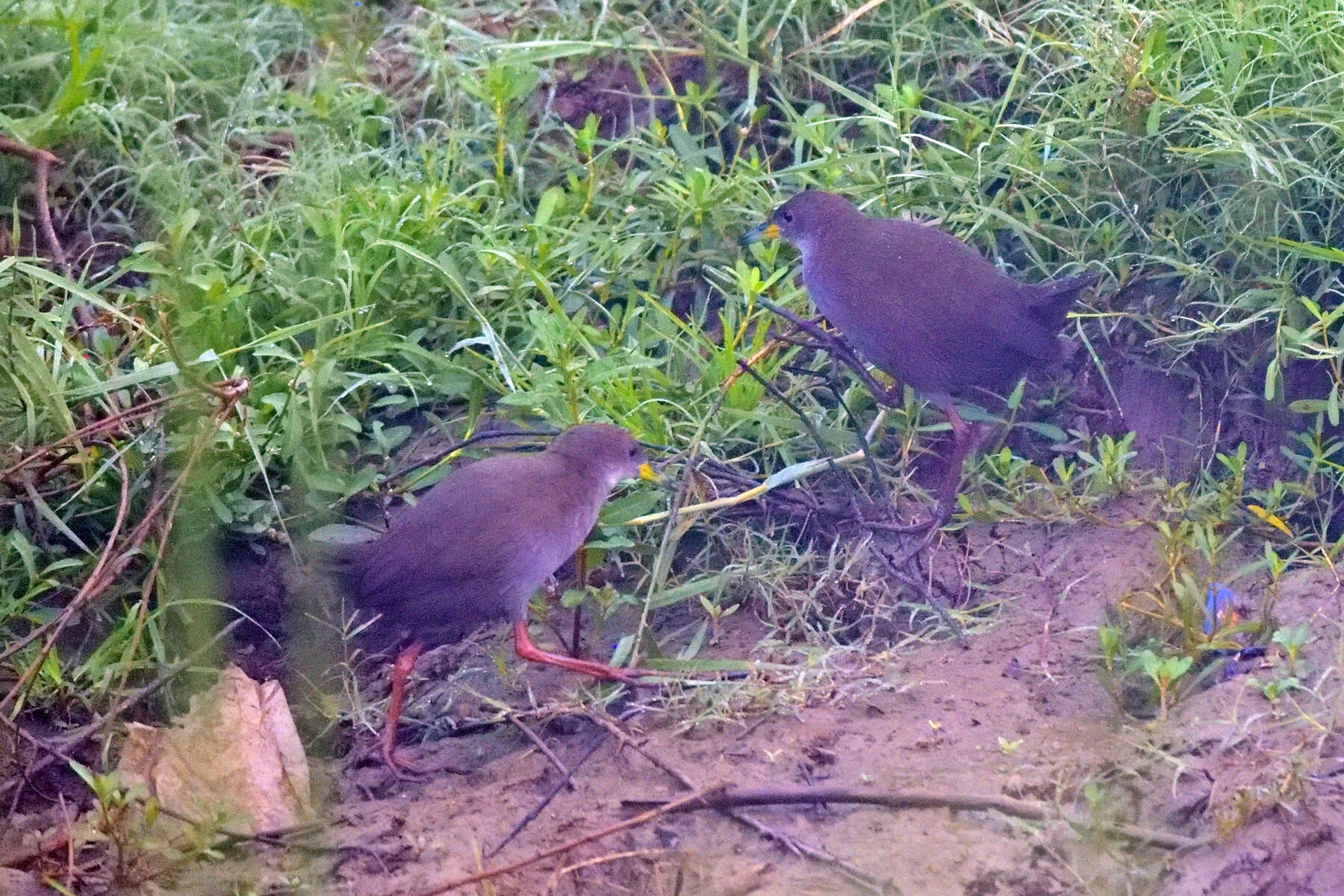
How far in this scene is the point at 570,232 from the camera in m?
4.53

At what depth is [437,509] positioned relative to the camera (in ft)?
10.5

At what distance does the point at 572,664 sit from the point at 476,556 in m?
0.37

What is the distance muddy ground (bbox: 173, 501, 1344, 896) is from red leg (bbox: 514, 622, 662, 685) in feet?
0.23

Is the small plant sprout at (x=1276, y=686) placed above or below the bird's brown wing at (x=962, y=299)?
below

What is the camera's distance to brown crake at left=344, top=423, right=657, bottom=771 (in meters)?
3.12

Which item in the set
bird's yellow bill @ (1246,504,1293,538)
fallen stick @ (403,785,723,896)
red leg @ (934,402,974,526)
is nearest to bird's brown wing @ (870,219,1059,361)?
red leg @ (934,402,974,526)

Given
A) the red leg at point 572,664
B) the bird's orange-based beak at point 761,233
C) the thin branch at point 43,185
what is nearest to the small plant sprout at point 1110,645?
the red leg at point 572,664

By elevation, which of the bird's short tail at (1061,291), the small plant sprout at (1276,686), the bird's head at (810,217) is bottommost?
the small plant sprout at (1276,686)

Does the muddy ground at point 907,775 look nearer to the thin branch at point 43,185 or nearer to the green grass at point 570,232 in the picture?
the green grass at point 570,232

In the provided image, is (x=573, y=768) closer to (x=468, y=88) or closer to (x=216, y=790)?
(x=216, y=790)

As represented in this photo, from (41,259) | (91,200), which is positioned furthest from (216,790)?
(91,200)

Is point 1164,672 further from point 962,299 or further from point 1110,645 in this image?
point 962,299

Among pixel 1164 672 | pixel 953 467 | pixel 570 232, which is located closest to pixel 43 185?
pixel 570 232

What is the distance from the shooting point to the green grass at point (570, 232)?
143 inches
